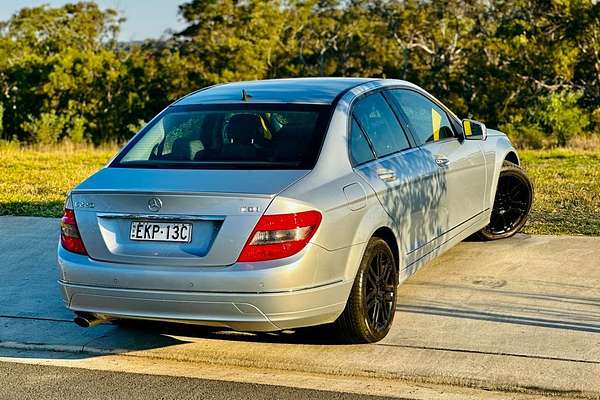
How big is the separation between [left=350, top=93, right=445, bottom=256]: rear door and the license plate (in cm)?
121

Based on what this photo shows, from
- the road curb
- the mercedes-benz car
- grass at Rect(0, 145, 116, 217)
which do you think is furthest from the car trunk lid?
grass at Rect(0, 145, 116, 217)

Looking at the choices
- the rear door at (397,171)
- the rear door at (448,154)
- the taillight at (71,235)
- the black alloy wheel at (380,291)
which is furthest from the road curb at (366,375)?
the rear door at (448,154)

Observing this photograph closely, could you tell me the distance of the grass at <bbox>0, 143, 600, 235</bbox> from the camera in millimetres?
9547

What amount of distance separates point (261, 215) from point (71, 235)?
122cm

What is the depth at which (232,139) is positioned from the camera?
6234 mm

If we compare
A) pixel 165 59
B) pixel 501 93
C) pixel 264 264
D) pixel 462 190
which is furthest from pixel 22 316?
pixel 165 59

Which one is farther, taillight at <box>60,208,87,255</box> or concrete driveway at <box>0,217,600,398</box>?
taillight at <box>60,208,87,255</box>

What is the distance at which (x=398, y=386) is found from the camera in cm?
526

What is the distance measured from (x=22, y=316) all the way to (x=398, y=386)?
2.91 meters

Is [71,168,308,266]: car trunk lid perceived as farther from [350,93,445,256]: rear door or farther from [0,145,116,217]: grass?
[0,145,116,217]: grass

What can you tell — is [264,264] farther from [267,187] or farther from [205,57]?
[205,57]

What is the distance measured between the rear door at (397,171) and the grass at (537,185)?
2.53m

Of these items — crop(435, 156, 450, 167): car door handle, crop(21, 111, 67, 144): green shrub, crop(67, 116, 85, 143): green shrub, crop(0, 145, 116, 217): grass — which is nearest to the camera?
crop(435, 156, 450, 167): car door handle

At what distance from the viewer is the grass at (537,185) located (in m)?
A: 9.55
